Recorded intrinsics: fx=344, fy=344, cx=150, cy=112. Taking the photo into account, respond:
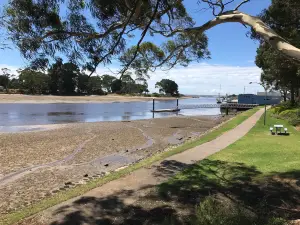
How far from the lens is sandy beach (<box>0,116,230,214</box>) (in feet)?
36.6

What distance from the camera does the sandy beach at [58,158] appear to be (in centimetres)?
1115

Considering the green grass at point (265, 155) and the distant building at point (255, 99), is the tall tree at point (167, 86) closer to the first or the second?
the distant building at point (255, 99)

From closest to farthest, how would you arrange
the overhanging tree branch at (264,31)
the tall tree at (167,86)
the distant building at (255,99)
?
1. the overhanging tree branch at (264,31)
2. the distant building at (255,99)
3. the tall tree at (167,86)

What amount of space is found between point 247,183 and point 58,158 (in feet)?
34.3

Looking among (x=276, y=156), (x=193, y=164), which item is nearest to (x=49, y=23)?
(x=193, y=164)

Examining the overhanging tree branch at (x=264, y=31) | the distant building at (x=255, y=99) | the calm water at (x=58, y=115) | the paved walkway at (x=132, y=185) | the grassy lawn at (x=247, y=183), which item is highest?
the overhanging tree branch at (x=264, y=31)

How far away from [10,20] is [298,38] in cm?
985

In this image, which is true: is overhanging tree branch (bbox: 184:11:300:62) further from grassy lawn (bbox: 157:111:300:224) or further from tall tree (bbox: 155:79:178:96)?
tall tree (bbox: 155:79:178:96)

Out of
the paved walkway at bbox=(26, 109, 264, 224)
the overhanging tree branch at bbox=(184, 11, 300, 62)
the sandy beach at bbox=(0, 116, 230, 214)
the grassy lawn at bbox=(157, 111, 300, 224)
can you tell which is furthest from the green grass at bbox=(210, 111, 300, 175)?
the overhanging tree branch at bbox=(184, 11, 300, 62)

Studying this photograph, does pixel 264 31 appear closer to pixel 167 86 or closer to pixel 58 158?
pixel 58 158

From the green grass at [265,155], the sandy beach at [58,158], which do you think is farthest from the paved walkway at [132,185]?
the sandy beach at [58,158]

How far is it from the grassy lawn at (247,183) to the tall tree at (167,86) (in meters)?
154

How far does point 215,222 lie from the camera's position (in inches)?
163

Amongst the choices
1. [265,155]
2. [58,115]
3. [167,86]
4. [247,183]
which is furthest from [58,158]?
[167,86]
